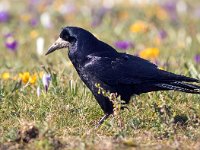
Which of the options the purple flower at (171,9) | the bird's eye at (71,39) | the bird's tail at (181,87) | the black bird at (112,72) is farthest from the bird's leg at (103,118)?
the purple flower at (171,9)

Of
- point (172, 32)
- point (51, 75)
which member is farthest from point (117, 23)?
point (51, 75)

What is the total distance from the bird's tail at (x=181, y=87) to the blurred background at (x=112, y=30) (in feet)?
5.97

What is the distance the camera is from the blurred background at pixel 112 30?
8.48 meters

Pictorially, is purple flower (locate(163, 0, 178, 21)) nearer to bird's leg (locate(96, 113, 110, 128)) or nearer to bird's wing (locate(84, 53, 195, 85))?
bird's wing (locate(84, 53, 195, 85))

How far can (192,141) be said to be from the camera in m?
4.82

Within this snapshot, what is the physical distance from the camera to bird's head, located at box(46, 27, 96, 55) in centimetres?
573

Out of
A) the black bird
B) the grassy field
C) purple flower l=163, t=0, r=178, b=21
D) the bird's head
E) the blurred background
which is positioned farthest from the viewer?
purple flower l=163, t=0, r=178, b=21

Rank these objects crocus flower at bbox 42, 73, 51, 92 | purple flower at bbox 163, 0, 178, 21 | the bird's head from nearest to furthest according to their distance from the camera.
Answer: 1. the bird's head
2. crocus flower at bbox 42, 73, 51, 92
3. purple flower at bbox 163, 0, 178, 21

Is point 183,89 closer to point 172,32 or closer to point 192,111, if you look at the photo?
point 192,111

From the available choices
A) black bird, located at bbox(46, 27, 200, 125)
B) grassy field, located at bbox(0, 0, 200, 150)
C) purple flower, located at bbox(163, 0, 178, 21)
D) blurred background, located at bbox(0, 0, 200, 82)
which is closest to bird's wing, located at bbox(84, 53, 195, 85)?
black bird, located at bbox(46, 27, 200, 125)

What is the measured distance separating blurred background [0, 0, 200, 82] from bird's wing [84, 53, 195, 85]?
1.70 m

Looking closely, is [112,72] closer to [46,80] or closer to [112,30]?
[46,80]

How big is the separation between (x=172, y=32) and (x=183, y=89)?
5.96 m

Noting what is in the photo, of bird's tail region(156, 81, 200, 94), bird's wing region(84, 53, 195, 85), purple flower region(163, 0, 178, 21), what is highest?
purple flower region(163, 0, 178, 21)
